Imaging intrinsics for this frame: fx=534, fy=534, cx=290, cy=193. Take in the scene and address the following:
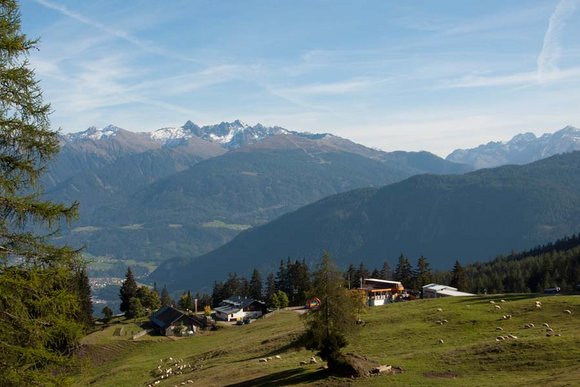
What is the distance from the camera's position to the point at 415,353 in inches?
1939

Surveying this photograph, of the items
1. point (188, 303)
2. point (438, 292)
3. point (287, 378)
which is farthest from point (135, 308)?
point (287, 378)

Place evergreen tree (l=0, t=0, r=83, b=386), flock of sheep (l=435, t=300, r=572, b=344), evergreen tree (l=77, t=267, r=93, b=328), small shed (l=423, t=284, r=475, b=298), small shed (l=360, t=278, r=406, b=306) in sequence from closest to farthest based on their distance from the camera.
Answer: evergreen tree (l=0, t=0, r=83, b=386) → evergreen tree (l=77, t=267, r=93, b=328) → flock of sheep (l=435, t=300, r=572, b=344) → small shed (l=423, t=284, r=475, b=298) → small shed (l=360, t=278, r=406, b=306)

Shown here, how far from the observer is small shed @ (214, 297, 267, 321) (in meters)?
128

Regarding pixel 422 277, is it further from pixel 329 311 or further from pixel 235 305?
pixel 329 311

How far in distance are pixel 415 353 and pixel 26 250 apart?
40403 mm

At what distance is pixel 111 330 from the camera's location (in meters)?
110

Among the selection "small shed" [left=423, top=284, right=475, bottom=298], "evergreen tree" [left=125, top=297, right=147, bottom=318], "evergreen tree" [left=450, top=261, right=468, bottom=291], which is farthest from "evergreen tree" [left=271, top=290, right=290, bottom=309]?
"evergreen tree" [left=450, top=261, right=468, bottom=291]

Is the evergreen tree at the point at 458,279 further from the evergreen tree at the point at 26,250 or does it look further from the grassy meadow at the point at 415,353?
the evergreen tree at the point at 26,250

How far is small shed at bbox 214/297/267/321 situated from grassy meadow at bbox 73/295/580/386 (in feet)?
112

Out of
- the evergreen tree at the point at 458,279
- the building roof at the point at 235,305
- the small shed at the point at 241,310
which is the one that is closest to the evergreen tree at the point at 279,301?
the small shed at the point at 241,310

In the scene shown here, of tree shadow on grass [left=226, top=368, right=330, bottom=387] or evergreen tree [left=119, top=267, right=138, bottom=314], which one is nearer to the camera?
tree shadow on grass [left=226, top=368, right=330, bottom=387]

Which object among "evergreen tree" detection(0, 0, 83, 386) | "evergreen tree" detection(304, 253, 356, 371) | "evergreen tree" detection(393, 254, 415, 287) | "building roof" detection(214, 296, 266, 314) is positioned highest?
"evergreen tree" detection(0, 0, 83, 386)

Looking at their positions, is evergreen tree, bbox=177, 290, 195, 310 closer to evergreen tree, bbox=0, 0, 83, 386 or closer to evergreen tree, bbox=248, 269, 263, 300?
evergreen tree, bbox=248, 269, 263, 300

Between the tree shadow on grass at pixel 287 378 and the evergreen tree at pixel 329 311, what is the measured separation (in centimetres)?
213
